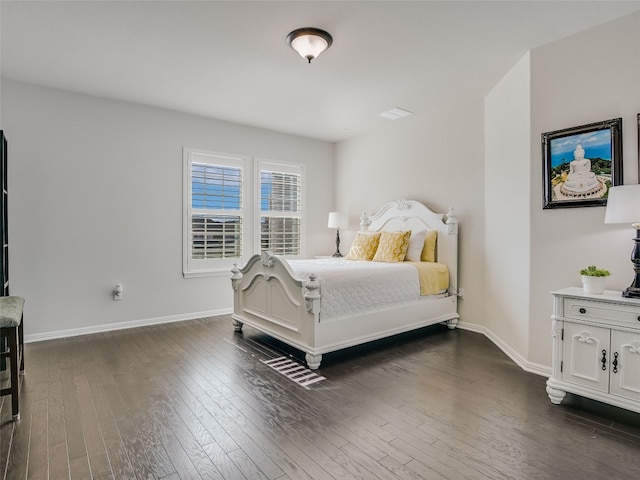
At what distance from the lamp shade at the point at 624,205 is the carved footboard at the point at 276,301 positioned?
208 centimetres

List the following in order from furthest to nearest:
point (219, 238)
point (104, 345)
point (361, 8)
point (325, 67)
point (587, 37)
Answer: point (219, 238) → point (104, 345) → point (325, 67) → point (587, 37) → point (361, 8)

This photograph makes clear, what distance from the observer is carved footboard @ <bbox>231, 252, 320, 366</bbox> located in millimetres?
3062

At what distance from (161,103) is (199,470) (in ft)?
13.1

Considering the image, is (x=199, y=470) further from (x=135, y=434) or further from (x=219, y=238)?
(x=219, y=238)

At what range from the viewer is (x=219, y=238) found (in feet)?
16.3

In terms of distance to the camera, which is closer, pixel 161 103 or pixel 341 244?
pixel 161 103

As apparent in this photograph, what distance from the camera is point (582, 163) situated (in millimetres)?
2676

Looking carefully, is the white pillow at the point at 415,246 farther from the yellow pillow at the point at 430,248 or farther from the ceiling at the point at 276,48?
the ceiling at the point at 276,48

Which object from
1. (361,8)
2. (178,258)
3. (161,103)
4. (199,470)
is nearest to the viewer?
(199,470)

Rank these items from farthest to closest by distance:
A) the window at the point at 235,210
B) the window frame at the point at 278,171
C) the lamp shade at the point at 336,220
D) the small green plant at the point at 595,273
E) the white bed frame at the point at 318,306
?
the lamp shade at the point at 336,220 → the window frame at the point at 278,171 → the window at the point at 235,210 → the white bed frame at the point at 318,306 → the small green plant at the point at 595,273

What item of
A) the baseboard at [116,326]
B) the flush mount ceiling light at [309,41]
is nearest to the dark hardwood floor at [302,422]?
the baseboard at [116,326]

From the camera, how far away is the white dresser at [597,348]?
2.12 m

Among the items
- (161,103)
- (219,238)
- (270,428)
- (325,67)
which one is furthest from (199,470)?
(161,103)

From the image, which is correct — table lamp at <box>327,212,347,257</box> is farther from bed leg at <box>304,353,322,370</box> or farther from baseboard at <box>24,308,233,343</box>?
bed leg at <box>304,353,322,370</box>
